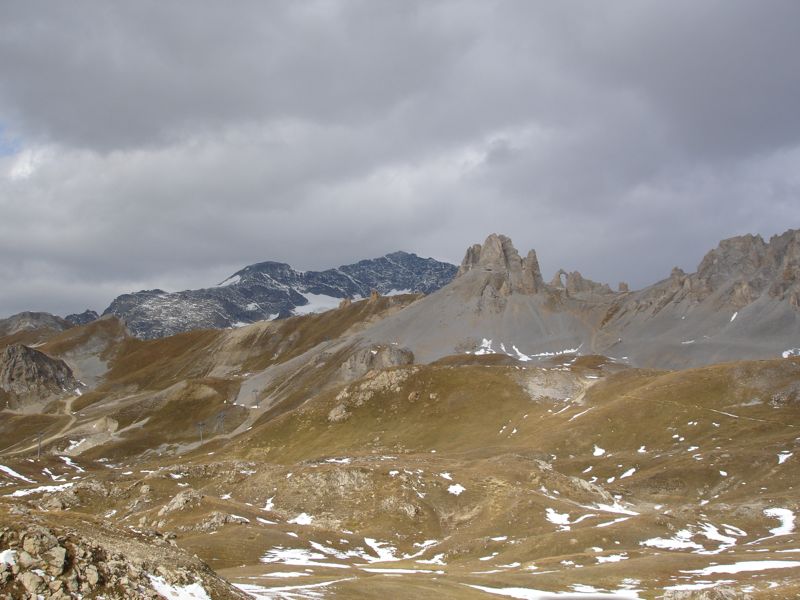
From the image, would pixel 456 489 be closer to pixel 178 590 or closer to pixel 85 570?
pixel 178 590

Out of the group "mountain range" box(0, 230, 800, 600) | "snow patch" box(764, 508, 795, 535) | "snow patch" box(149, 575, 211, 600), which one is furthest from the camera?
"snow patch" box(764, 508, 795, 535)

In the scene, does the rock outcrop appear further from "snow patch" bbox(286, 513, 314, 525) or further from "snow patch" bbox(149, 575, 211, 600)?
"snow patch" bbox(286, 513, 314, 525)

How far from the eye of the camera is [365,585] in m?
45.2

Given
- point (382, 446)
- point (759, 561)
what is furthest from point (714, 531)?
point (382, 446)

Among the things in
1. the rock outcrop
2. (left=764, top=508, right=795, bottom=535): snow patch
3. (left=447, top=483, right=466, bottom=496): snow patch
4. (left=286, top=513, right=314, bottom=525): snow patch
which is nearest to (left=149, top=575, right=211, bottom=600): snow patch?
the rock outcrop

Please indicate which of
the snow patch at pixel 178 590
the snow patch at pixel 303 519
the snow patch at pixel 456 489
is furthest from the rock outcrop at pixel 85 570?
the snow patch at pixel 456 489

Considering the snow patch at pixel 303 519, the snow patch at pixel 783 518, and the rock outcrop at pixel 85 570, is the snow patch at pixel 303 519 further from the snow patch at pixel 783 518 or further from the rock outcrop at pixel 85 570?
the rock outcrop at pixel 85 570

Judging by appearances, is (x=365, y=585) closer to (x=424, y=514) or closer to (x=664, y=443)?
(x=424, y=514)

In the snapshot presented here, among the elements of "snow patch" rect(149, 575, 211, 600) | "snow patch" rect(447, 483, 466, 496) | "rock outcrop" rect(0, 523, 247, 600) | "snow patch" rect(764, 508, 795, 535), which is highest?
"rock outcrop" rect(0, 523, 247, 600)

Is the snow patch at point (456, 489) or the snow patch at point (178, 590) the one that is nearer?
the snow patch at point (178, 590)

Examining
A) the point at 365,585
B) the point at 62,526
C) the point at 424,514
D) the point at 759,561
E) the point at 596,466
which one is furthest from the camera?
the point at 596,466

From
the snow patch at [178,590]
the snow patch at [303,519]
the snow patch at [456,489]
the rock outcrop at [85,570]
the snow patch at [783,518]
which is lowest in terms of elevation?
the snow patch at [783,518]

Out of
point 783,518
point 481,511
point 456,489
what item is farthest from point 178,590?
point 783,518

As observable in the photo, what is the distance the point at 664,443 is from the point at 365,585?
328 feet
